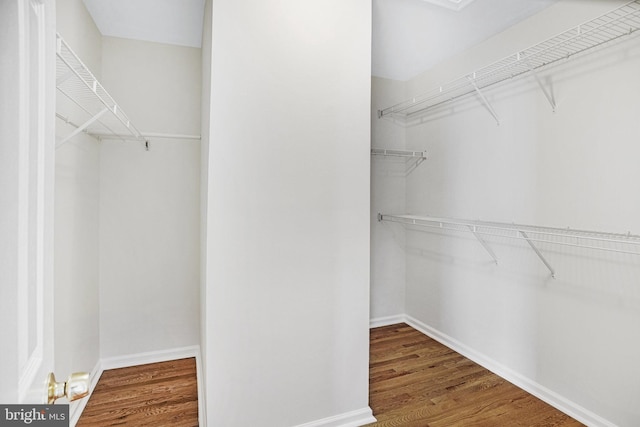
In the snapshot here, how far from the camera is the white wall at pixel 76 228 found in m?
1.69

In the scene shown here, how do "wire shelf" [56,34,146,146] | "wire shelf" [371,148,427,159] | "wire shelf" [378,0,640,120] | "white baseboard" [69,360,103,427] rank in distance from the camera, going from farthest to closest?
1. "wire shelf" [371,148,427,159]
2. "white baseboard" [69,360,103,427]
3. "wire shelf" [378,0,640,120]
4. "wire shelf" [56,34,146,146]

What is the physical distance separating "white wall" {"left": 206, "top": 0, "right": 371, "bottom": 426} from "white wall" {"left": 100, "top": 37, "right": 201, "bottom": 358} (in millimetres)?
1222

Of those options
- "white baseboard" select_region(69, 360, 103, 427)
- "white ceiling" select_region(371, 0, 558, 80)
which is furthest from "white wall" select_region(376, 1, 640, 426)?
"white baseboard" select_region(69, 360, 103, 427)

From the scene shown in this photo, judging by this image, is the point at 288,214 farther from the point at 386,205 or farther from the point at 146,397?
the point at 386,205

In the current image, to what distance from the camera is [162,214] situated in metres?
2.54

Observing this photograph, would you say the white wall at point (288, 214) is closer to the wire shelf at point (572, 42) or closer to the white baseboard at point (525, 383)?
the wire shelf at point (572, 42)

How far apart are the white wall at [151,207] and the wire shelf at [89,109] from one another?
8.8 inches

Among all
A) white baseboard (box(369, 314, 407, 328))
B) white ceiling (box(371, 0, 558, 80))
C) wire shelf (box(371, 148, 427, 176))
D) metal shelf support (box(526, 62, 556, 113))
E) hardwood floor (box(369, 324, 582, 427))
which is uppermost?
white ceiling (box(371, 0, 558, 80))

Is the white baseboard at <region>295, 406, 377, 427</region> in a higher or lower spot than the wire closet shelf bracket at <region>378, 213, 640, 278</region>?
lower

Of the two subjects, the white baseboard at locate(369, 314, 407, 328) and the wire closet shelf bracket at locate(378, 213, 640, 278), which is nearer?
the wire closet shelf bracket at locate(378, 213, 640, 278)

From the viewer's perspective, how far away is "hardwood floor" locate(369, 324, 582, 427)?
1.87m

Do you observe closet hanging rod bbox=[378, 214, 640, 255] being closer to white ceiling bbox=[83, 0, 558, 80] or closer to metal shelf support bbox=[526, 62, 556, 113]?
metal shelf support bbox=[526, 62, 556, 113]

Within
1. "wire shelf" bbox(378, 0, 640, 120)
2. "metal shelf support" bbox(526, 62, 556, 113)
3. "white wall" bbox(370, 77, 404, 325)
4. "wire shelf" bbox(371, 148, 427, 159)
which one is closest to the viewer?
"wire shelf" bbox(378, 0, 640, 120)

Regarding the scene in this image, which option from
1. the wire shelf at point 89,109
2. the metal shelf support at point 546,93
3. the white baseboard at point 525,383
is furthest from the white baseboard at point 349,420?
the metal shelf support at point 546,93
